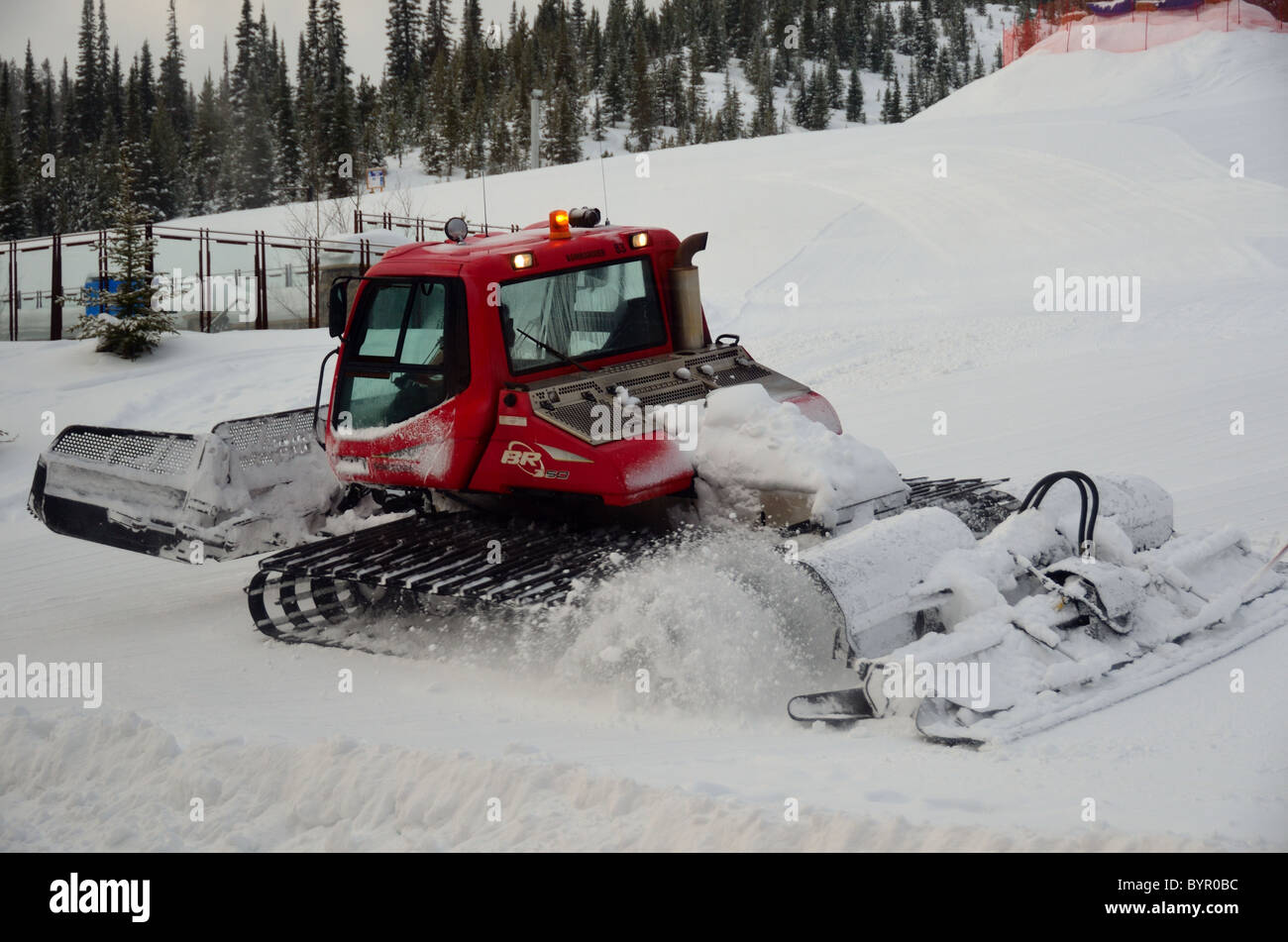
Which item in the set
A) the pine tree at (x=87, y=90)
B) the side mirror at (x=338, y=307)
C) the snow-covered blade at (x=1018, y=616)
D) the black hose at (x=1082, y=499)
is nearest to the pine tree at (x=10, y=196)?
the pine tree at (x=87, y=90)

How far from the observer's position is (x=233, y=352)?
18109 millimetres

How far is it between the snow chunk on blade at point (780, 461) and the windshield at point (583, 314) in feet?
3.09

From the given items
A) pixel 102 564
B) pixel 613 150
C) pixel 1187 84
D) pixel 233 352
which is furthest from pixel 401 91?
pixel 102 564

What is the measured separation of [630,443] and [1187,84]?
40646mm

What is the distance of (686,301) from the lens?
743cm

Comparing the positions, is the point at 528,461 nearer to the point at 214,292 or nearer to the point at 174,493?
the point at 174,493

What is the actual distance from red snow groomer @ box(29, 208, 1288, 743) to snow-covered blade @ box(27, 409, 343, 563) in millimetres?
13

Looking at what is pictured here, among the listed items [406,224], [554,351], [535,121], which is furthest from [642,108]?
[554,351]

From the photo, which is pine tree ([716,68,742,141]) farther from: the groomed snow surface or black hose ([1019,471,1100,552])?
black hose ([1019,471,1100,552])

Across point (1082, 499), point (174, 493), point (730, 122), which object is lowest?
point (174, 493)

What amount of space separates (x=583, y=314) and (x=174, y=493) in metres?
2.65

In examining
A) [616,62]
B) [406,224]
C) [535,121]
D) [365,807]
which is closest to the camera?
[365,807]

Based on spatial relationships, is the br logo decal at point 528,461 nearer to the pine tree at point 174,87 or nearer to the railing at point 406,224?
the railing at point 406,224

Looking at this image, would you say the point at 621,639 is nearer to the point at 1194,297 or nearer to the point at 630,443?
the point at 630,443
